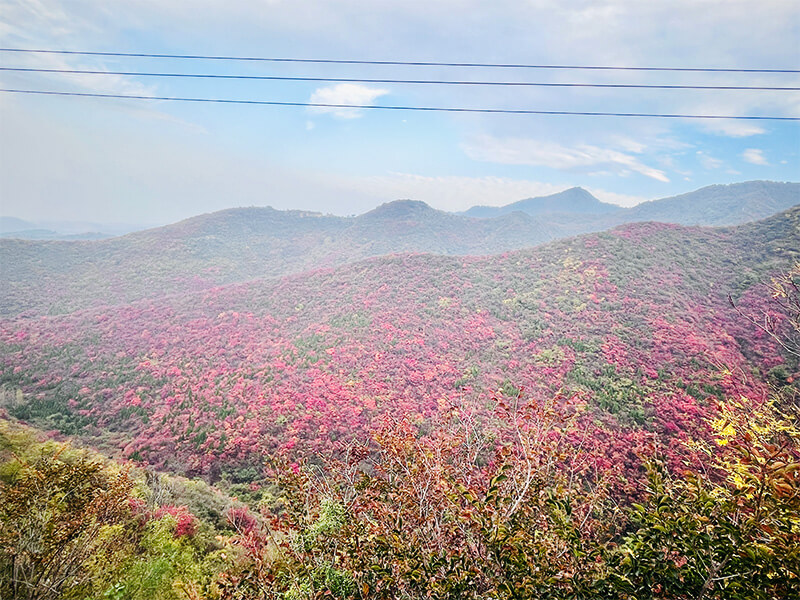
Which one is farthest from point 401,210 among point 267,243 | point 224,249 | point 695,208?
point 695,208

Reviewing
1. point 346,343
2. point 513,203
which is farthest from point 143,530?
point 513,203

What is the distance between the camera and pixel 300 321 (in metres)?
22.7

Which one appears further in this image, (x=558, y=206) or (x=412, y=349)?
(x=558, y=206)

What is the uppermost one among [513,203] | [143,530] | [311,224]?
[513,203]

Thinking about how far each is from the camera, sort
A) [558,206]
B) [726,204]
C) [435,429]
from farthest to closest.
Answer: [558,206], [726,204], [435,429]

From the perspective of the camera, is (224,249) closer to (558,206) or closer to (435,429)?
(435,429)

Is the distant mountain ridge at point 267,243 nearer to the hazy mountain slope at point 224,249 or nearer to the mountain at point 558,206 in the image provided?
the hazy mountain slope at point 224,249

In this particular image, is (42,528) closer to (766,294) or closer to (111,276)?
(766,294)

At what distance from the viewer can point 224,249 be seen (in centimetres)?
4494

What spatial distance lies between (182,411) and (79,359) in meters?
9.28

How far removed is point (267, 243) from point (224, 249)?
6164mm

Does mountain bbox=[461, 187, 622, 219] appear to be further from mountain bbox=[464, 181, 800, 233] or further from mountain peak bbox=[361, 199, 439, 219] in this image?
mountain peak bbox=[361, 199, 439, 219]

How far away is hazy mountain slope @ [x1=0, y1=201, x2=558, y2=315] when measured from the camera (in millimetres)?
31737

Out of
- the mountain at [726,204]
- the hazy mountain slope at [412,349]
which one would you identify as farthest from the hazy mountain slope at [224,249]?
the mountain at [726,204]
